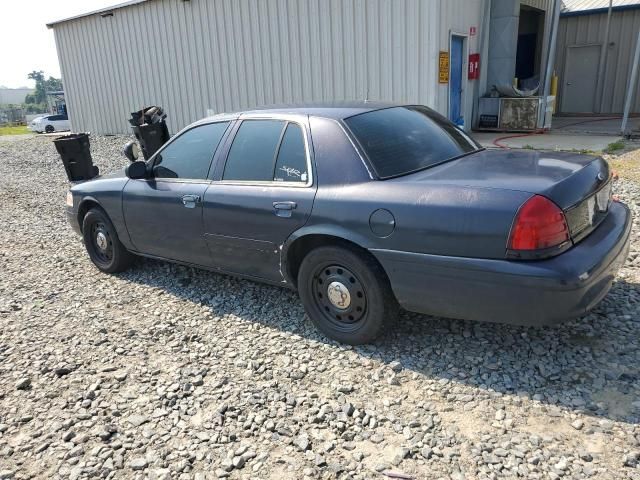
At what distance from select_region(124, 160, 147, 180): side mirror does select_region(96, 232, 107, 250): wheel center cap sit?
0.95m

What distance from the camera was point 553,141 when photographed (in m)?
10.8

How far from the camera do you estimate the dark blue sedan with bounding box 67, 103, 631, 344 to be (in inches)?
109

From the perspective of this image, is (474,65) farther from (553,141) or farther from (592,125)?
(592,125)

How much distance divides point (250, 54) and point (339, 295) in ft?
36.5

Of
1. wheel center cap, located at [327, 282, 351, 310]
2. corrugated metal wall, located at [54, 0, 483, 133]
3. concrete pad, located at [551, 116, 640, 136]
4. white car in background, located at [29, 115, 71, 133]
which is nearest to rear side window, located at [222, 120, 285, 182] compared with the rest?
wheel center cap, located at [327, 282, 351, 310]

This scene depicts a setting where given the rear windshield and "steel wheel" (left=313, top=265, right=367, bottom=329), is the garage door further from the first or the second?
"steel wheel" (left=313, top=265, right=367, bottom=329)

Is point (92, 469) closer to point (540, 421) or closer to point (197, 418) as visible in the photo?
point (197, 418)

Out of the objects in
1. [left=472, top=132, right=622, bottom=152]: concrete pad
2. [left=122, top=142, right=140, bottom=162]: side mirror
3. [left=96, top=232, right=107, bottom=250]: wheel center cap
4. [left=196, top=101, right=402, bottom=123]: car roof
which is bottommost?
[left=472, top=132, right=622, bottom=152]: concrete pad

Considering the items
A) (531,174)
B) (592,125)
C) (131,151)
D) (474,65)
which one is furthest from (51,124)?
(531,174)

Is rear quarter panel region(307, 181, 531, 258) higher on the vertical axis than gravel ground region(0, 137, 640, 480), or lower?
higher

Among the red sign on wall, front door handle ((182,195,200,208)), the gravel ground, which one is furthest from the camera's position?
the red sign on wall

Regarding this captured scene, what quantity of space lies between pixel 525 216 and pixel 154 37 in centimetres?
1508

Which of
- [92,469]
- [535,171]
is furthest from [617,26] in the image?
[92,469]

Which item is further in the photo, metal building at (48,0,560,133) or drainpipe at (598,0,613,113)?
drainpipe at (598,0,613,113)
